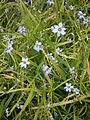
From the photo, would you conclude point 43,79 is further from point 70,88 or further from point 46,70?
point 70,88

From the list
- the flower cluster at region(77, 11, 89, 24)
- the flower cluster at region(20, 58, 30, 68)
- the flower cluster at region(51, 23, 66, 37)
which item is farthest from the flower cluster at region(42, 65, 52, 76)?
the flower cluster at region(77, 11, 89, 24)

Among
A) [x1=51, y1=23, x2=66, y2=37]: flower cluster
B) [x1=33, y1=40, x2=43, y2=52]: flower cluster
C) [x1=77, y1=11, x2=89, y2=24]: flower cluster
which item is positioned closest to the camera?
[x1=51, y1=23, x2=66, y2=37]: flower cluster

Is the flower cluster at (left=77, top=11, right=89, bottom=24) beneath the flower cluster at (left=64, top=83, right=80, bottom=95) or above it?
above

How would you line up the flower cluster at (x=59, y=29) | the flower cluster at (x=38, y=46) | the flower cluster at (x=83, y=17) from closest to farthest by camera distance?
the flower cluster at (x=59, y=29) < the flower cluster at (x=38, y=46) < the flower cluster at (x=83, y=17)

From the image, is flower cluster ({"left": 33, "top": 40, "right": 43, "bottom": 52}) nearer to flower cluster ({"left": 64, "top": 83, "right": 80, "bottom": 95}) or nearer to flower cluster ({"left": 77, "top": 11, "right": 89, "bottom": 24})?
flower cluster ({"left": 64, "top": 83, "right": 80, "bottom": 95})

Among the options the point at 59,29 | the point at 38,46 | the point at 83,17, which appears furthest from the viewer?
the point at 83,17

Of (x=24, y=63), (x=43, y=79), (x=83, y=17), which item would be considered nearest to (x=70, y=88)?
(x=43, y=79)

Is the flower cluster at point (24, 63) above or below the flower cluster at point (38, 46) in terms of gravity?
below

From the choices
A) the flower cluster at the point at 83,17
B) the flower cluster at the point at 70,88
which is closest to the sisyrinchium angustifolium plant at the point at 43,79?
the flower cluster at the point at 70,88

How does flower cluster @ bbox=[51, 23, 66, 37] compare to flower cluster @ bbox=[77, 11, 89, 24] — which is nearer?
flower cluster @ bbox=[51, 23, 66, 37]

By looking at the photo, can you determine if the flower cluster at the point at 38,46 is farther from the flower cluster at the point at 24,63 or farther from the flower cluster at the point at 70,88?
the flower cluster at the point at 70,88

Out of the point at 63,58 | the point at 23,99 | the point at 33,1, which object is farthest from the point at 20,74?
the point at 33,1
